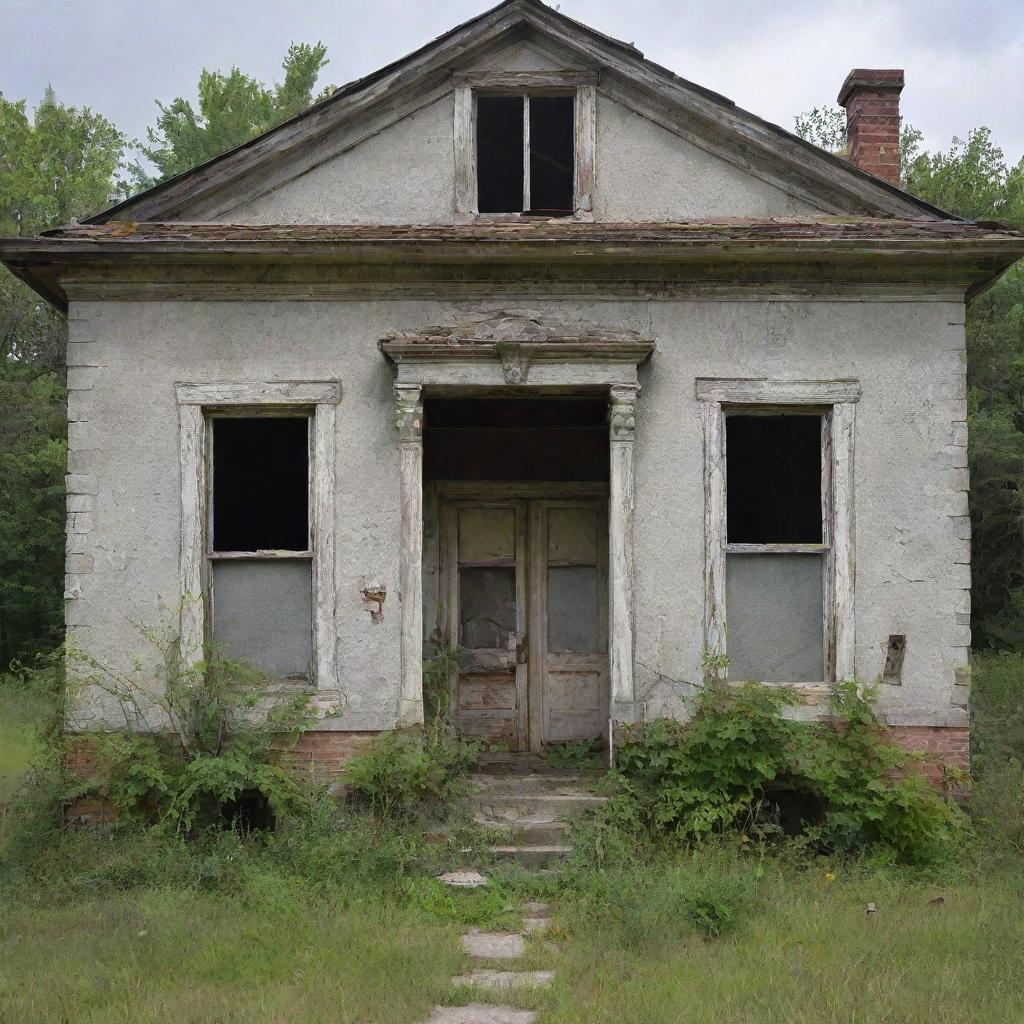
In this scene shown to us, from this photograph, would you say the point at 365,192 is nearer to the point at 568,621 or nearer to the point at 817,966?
the point at 568,621

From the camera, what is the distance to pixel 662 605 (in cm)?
793

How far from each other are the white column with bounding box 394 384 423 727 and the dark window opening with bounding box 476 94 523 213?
6.44 feet

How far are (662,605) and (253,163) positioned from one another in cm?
447

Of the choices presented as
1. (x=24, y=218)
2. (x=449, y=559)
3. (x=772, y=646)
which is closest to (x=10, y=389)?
(x=24, y=218)

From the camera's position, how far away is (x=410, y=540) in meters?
7.85

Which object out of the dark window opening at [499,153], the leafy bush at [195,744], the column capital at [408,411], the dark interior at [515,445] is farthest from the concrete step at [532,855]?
the dark window opening at [499,153]

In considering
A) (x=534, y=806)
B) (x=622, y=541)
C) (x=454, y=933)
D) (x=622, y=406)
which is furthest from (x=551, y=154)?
(x=454, y=933)

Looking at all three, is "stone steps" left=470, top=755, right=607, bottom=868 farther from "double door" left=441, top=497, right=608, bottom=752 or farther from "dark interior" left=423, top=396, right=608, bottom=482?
"dark interior" left=423, top=396, right=608, bottom=482

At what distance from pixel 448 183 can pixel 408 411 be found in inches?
73.2

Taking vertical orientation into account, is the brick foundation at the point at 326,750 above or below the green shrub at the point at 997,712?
above

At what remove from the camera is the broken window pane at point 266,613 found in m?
8.02

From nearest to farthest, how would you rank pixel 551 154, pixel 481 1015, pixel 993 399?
pixel 481 1015, pixel 551 154, pixel 993 399

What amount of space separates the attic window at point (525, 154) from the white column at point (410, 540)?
Answer: 1.89 meters

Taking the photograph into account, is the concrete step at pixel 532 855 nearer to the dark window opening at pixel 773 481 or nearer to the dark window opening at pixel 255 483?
the dark window opening at pixel 255 483
